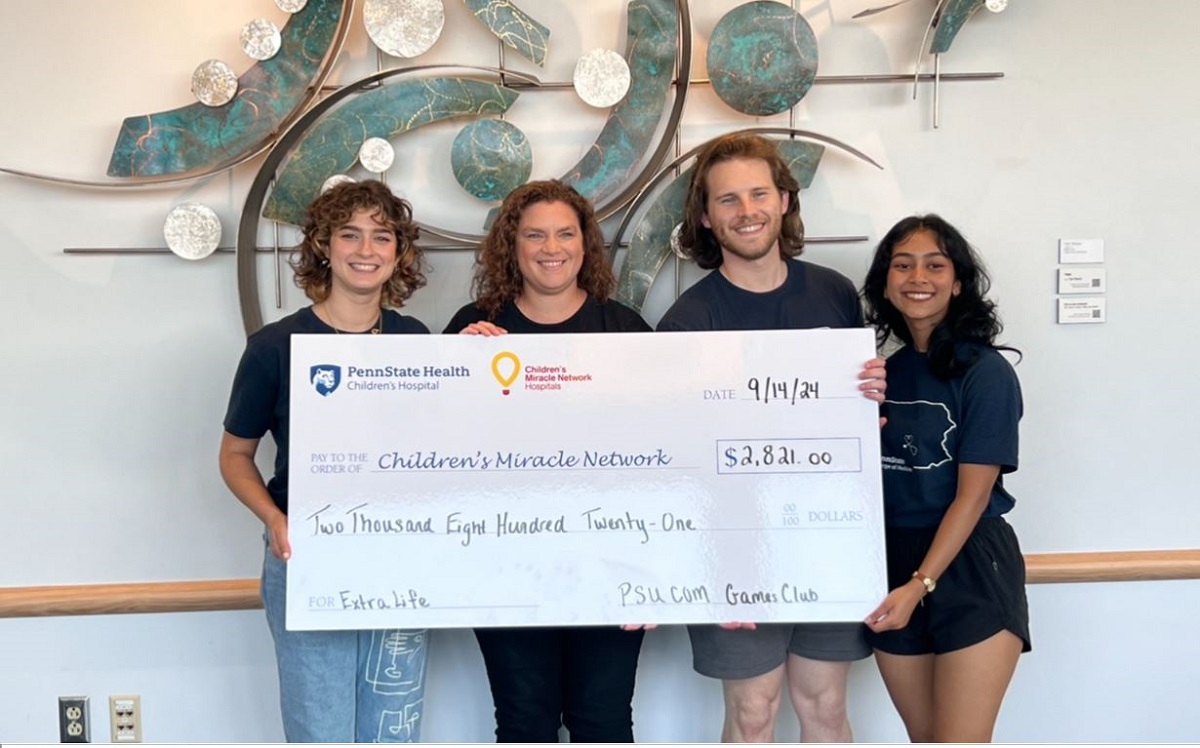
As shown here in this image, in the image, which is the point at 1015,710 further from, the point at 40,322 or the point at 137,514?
the point at 40,322

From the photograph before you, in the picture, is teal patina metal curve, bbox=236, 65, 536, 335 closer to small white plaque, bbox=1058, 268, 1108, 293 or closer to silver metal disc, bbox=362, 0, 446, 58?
silver metal disc, bbox=362, 0, 446, 58

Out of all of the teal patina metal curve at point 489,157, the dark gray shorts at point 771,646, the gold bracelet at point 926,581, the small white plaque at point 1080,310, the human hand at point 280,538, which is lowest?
the dark gray shorts at point 771,646

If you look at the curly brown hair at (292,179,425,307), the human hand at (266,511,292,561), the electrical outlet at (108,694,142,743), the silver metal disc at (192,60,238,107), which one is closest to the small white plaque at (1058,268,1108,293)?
the curly brown hair at (292,179,425,307)

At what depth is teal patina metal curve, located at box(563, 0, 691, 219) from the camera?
6.17ft

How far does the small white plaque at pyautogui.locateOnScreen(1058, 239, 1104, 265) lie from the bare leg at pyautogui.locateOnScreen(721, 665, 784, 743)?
1.18m

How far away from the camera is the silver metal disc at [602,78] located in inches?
73.8

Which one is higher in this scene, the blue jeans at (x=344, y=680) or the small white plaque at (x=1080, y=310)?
the small white plaque at (x=1080, y=310)

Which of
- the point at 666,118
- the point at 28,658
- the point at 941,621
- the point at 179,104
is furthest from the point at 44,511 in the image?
the point at 941,621

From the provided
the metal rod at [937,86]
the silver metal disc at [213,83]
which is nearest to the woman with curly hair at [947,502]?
the metal rod at [937,86]

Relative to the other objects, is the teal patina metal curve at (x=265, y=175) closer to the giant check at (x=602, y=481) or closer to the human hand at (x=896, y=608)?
the giant check at (x=602, y=481)

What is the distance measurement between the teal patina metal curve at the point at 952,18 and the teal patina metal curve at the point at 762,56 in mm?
285

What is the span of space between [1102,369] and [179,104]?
2237 mm

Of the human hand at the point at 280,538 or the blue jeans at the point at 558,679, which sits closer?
the human hand at the point at 280,538

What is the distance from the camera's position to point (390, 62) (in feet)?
6.29
